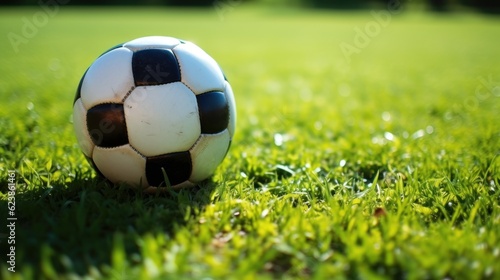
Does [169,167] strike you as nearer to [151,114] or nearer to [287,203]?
[151,114]

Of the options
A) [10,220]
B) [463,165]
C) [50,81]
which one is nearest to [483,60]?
[463,165]

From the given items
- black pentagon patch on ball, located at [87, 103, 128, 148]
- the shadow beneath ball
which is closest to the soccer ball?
black pentagon patch on ball, located at [87, 103, 128, 148]

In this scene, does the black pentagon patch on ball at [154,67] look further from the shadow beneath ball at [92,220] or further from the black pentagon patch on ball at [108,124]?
the shadow beneath ball at [92,220]

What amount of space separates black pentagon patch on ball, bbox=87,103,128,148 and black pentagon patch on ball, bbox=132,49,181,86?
21cm

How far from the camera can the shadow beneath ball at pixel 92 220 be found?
1.96 meters

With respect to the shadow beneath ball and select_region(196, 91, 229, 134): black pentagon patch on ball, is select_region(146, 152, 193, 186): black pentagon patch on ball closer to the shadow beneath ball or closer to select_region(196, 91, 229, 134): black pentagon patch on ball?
the shadow beneath ball

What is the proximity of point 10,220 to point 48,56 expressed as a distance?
9.51m

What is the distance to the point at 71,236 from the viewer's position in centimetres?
210

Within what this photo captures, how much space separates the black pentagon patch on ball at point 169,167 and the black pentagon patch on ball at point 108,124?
215 millimetres

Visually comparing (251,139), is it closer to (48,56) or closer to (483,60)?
(48,56)

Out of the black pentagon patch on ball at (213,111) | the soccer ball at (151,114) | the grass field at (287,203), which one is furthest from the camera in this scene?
the black pentagon patch on ball at (213,111)

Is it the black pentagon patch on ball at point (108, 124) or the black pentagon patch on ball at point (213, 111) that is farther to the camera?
the black pentagon patch on ball at point (213, 111)

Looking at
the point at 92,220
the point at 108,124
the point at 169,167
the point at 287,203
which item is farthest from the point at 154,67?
the point at 287,203

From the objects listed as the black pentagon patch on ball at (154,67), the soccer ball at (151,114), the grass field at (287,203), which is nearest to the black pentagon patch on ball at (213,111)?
the soccer ball at (151,114)
